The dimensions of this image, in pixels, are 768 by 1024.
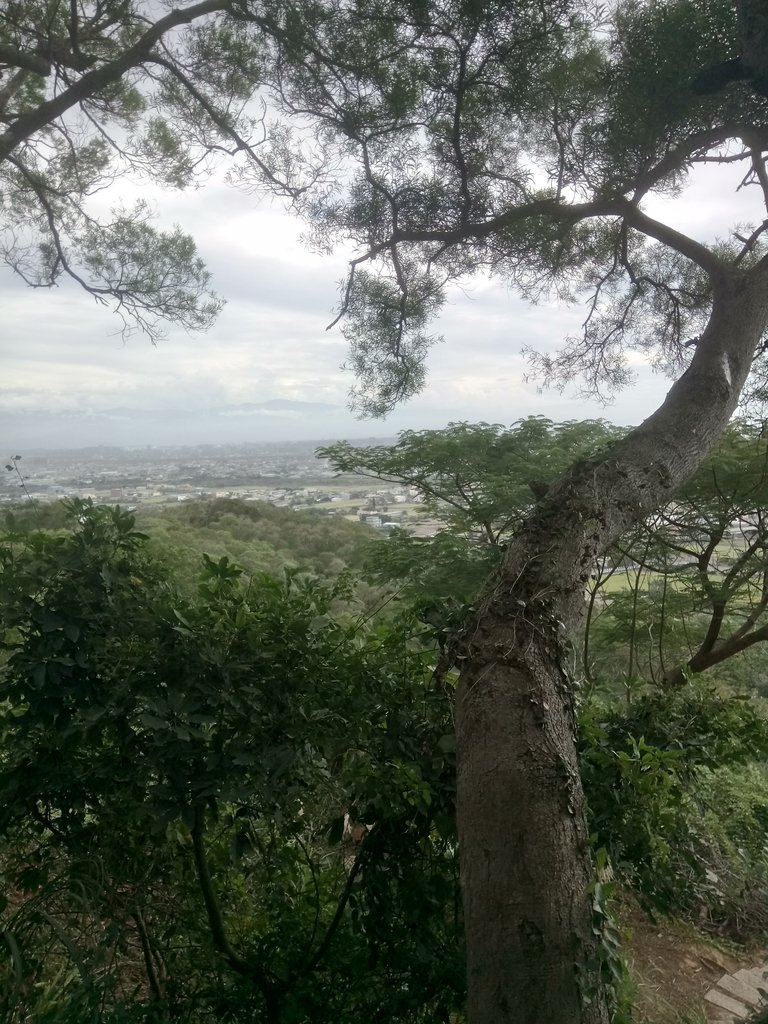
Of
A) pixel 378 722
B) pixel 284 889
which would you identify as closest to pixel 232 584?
pixel 378 722

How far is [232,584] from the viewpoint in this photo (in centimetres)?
141

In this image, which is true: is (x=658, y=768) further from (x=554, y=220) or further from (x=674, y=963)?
(x=674, y=963)

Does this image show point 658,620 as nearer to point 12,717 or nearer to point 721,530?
point 721,530

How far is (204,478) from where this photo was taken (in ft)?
9.66

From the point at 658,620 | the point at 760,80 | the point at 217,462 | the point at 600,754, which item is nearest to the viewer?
the point at 600,754

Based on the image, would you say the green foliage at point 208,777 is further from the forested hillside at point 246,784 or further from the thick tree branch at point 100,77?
the thick tree branch at point 100,77

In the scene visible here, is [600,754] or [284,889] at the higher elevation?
[600,754]

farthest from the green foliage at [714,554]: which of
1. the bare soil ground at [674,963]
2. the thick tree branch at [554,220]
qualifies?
the thick tree branch at [554,220]

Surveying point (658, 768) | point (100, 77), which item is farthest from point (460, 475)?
point (658, 768)

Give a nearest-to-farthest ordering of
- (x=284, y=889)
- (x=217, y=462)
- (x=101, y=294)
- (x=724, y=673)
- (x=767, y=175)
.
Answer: (x=284, y=889), (x=767, y=175), (x=101, y=294), (x=217, y=462), (x=724, y=673)

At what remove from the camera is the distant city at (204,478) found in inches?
86.7

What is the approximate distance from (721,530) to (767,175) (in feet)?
6.34

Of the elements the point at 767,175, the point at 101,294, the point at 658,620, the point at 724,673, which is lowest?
the point at 724,673

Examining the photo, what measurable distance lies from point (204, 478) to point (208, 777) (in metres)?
1.84
